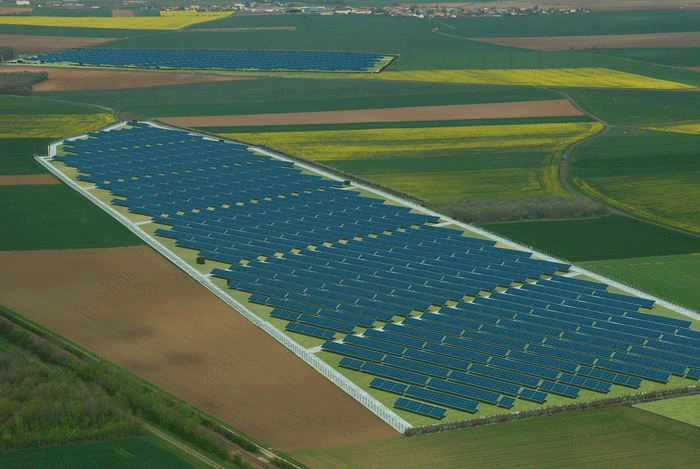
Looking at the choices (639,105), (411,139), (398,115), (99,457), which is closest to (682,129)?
(639,105)

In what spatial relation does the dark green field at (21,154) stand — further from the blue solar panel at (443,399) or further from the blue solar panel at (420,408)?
the blue solar panel at (420,408)

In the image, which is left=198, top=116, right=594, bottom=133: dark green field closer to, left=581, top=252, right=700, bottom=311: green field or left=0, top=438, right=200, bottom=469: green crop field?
left=581, top=252, right=700, bottom=311: green field

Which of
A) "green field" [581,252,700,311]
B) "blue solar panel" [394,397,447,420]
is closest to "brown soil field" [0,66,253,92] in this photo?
"green field" [581,252,700,311]

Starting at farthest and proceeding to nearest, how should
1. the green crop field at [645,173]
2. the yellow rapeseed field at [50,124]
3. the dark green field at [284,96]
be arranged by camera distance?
1. the dark green field at [284,96]
2. the yellow rapeseed field at [50,124]
3. the green crop field at [645,173]

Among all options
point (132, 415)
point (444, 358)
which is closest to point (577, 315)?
point (444, 358)

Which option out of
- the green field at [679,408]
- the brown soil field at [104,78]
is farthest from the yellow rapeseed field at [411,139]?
the green field at [679,408]

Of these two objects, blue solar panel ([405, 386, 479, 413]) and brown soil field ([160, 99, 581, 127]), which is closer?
blue solar panel ([405, 386, 479, 413])

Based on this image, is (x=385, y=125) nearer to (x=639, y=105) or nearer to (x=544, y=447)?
(x=639, y=105)
